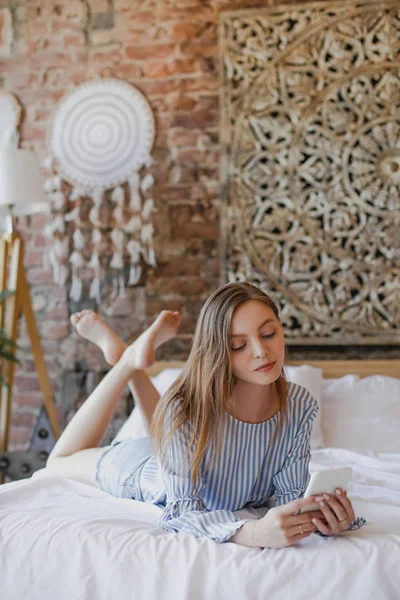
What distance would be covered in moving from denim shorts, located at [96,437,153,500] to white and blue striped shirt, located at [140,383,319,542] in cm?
35

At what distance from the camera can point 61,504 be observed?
175 centimetres

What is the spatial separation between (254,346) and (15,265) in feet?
6.20

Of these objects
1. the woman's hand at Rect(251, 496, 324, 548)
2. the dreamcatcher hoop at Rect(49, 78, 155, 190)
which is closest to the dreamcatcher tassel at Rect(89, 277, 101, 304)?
the dreamcatcher hoop at Rect(49, 78, 155, 190)

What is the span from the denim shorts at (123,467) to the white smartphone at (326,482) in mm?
708

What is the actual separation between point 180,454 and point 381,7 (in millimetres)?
2506

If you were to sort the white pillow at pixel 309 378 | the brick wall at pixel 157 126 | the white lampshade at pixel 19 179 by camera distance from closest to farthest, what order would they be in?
the white pillow at pixel 309 378, the white lampshade at pixel 19 179, the brick wall at pixel 157 126

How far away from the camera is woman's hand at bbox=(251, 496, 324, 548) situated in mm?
1285

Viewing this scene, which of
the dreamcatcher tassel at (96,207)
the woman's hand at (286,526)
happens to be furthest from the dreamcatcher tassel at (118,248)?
the woman's hand at (286,526)

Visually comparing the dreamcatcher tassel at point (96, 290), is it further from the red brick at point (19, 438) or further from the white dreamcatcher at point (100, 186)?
the red brick at point (19, 438)

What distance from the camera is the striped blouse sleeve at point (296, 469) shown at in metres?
1.55

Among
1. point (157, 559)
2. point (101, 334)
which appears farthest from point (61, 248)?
point (157, 559)

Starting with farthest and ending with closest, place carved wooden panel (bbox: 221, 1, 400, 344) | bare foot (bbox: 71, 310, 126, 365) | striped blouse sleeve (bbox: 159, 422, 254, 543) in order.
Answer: carved wooden panel (bbox: 221, 1, 400, 344)
bare foot (bbox: 71, 310, 126, 365)
striped blouse sleeve (bbox: 159, 422, 254, 543)

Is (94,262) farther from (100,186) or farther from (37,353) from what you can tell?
(37,353)

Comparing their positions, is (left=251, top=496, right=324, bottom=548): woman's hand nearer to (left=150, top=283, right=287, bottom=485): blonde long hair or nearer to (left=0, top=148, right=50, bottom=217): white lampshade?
(left=150, top=283, right=287, bottom=485): blonde long hair
